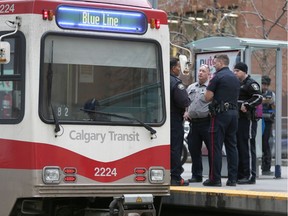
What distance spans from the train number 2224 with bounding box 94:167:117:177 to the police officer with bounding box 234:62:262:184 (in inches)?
126

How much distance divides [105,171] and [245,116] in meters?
3.49

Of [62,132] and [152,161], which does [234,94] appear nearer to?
[152,161]

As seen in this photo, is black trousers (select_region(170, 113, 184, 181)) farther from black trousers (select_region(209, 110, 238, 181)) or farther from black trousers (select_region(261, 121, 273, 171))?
black trousers (select_region(261, 121, 273, 171))

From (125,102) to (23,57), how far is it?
1.45 metres

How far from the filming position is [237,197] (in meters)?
9.70

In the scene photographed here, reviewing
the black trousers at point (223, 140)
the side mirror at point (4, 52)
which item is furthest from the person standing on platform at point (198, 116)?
the side mirror at point (4, 52)

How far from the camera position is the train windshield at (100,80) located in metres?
8.79

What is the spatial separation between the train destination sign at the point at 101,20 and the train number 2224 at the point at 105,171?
5.79 feet

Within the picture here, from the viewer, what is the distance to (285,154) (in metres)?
25.2

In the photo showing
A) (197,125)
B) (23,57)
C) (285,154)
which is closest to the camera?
(23,57)

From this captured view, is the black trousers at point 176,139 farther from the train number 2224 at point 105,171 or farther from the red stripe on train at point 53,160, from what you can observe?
the train number 2224 at point 105,171

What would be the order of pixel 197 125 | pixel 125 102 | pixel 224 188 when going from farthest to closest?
pixel 197 125 → pixel 224 188 → pixel 125 102

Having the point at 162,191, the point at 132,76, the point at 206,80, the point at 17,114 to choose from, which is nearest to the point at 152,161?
the point at 162,191

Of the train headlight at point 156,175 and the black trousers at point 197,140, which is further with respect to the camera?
the black trousers at point 197,140
